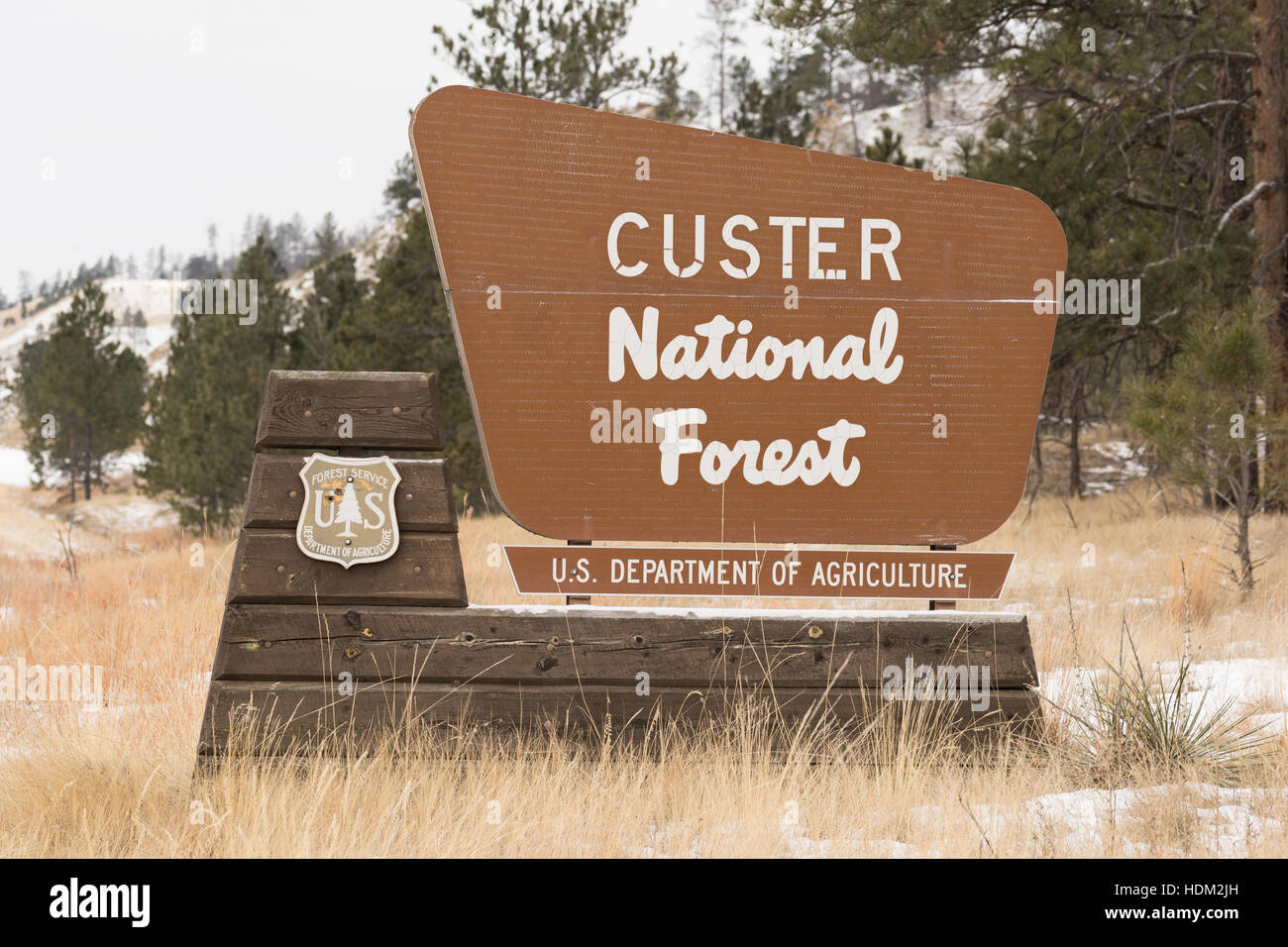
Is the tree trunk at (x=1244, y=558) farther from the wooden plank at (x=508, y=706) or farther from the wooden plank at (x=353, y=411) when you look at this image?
the wooden plank at (x=353, y=411)

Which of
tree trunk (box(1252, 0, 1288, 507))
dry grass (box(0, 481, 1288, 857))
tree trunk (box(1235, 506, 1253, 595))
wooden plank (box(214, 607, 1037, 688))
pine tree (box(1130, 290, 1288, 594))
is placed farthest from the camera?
tree trunk (box(1252, 0, 1288, 507))

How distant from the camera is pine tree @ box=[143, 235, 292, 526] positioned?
20109mm

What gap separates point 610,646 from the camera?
379 centimetres

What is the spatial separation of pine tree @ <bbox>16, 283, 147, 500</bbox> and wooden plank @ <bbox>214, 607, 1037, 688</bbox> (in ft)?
110

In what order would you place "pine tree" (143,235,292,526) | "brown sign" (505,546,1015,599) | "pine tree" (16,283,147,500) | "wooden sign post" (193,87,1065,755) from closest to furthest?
1. "brown sign" (505,546,1015,599)
2. "wooden sign post" (193,87,1065,755)
3. "pine tree" (143,235,292,526)
4. "pine tree" (16,283,147,500)

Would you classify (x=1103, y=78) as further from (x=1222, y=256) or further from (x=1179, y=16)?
(x=1222, y=256)

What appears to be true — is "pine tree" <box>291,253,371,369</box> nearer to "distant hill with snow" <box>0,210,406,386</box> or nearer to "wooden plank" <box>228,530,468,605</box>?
"wooden plank" <box>228,530,468,605</box>

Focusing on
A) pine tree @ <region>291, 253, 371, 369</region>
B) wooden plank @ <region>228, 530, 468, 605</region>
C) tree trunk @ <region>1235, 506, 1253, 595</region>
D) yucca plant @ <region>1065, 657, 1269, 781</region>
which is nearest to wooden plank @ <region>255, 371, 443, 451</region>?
wooden plank @ <region>228, 530, 468, 605</region>

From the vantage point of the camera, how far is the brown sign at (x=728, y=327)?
14.0 ft

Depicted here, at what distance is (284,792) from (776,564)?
203 cm

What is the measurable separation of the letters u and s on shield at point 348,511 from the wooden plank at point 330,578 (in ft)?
0.15

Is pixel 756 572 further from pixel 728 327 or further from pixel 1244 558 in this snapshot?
pixel 1244 558

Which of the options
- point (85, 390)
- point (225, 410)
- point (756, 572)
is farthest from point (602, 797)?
point (85, 390)

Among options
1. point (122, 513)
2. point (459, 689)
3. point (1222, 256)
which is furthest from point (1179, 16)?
point (122, 513)
